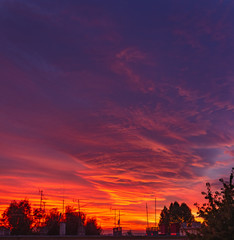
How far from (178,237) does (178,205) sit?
160 metres

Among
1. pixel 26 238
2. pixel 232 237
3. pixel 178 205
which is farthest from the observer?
pixel 178 205

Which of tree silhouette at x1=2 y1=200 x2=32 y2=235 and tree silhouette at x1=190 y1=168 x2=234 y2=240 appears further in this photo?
tree silhouette at x1=2 y1=200 x2=32 y2=235

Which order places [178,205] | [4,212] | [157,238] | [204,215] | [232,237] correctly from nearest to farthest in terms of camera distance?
1. [232,237]
2. [204,215]
3. [157,238]
4. [4,212]
5. [178,205]

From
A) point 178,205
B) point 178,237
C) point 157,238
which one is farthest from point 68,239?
point 178,205

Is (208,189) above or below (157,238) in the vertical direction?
above

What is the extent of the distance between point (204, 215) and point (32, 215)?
4207 inches

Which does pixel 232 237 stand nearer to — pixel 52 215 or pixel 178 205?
pixel 52 215

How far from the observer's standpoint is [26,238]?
96.0 ft

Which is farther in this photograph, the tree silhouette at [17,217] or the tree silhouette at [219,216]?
the tree silhouette at [17,217]

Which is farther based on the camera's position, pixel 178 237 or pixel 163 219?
pixel 163 219

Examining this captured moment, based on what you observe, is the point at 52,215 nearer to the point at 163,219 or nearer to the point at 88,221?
the point at 88,221

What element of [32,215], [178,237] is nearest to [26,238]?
[178,237]

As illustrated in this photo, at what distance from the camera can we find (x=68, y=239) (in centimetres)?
3050

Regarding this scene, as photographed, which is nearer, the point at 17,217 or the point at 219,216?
the point at 219,216
